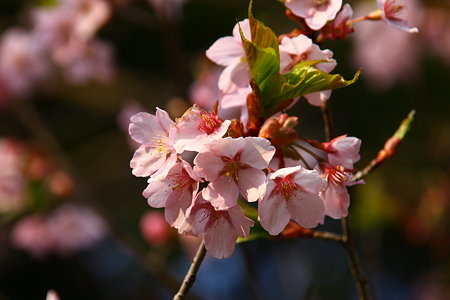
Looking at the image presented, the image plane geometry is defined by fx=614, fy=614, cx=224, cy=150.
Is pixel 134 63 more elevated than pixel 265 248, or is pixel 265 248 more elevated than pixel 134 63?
pixel 134 63

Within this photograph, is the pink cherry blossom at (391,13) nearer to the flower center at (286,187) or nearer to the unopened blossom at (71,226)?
the flower center at (286,187)

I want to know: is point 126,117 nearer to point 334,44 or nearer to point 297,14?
point 297,14

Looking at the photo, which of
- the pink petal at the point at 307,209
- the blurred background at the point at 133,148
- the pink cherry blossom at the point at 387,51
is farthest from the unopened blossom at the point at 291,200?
the pink cherry blossom at the point at 387,51

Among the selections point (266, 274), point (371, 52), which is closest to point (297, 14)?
point (371, 52)

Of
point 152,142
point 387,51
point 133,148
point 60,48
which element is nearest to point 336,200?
point 152,142

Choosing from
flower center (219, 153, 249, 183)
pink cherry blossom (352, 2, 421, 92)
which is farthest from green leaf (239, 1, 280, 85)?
pink cherry blossom (352, 2, 421, 92)

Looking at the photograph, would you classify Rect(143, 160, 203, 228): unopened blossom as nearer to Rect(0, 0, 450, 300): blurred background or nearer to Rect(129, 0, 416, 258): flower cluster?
Rect(129, 0, 416, 258): flower cluster

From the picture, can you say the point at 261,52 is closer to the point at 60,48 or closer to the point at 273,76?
the point at 273,76

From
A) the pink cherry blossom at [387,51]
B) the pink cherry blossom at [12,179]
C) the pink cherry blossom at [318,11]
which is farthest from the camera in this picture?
the pink cherry blossom at [387,51]
